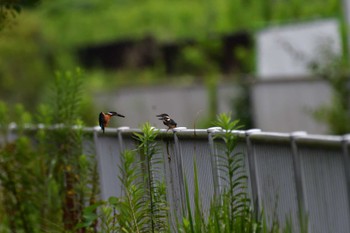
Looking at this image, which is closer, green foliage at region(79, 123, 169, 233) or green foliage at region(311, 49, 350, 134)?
green foliage at region(79, 123, 169, 233)

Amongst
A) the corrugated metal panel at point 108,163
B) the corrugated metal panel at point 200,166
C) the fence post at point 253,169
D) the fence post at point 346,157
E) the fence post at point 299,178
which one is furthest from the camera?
the corrugated metal panel at point 108,163

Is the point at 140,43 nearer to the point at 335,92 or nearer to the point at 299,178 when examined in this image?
the point at 335,92

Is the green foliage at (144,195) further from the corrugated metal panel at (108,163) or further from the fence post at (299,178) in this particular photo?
the fence post at (299,178)

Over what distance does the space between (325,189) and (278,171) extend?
25.3 inches

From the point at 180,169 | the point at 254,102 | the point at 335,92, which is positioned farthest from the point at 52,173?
the point at 254,102

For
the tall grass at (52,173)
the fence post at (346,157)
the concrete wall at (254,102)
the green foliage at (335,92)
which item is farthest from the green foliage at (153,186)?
the green foliage at (335,92)

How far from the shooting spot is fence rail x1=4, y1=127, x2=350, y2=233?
5609 millimetres

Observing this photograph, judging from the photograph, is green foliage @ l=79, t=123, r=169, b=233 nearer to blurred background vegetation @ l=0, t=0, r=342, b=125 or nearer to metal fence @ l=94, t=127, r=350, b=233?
metal fence @ l=94, t=127, r=350, b=233

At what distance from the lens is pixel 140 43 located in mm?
33594

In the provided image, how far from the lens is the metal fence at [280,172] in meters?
5.61

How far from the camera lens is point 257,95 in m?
23.3

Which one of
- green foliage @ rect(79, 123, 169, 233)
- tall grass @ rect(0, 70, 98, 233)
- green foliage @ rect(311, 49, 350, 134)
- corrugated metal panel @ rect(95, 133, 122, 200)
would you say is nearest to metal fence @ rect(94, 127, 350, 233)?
green foliage @ rect(79, 123, 169, 233)

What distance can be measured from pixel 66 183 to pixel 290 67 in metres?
16.3

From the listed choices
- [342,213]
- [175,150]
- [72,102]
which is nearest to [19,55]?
[72,102]
